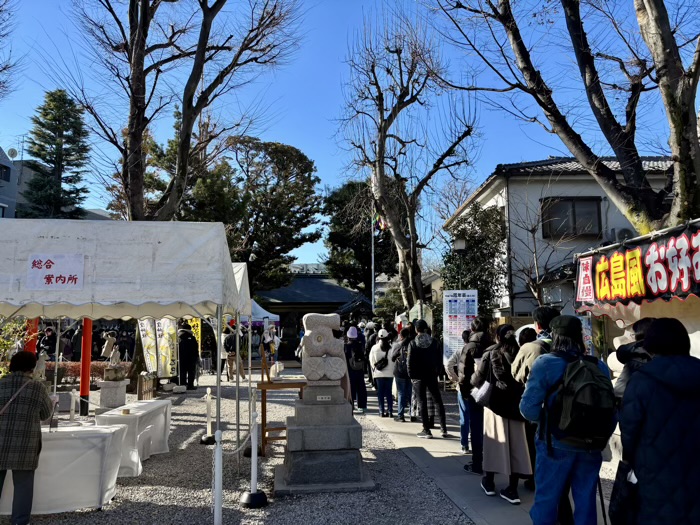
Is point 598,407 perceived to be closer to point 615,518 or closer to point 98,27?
point 615,518

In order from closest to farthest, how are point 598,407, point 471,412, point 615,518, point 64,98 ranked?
point 615,518, point 598,407, point 471,412, point 64,98

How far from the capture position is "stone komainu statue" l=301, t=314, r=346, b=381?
5891 mm

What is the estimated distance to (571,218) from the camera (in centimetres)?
1636

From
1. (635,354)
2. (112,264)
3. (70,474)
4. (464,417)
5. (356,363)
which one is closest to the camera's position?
(635,354)

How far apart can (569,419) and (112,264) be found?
169 inches

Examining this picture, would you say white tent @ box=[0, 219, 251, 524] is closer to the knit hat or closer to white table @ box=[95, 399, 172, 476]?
white table @ box=[95, 399, 172, 476]

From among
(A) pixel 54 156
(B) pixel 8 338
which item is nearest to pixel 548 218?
(B) pixel 8 338

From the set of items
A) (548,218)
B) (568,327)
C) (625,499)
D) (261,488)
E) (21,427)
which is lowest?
(261,488)

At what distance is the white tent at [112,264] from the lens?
16.4ft

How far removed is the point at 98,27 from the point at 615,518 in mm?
11148

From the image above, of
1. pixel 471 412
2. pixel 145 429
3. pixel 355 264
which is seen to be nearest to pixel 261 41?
pixel 145 429

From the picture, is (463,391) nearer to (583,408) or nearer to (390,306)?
(583,408)

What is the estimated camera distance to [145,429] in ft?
22.8

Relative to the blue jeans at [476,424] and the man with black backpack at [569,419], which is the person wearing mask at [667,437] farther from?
the blue jeans at [476,424]
